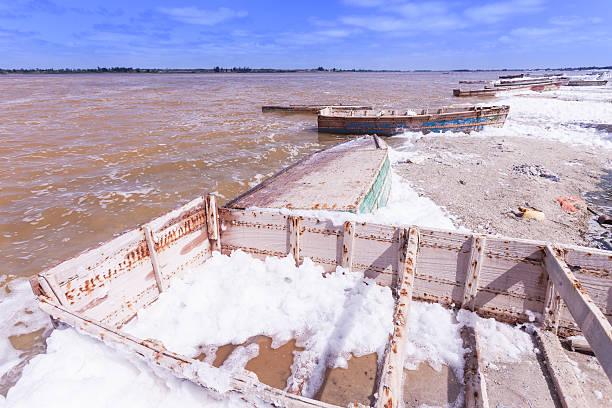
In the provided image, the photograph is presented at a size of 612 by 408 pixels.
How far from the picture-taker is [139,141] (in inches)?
669

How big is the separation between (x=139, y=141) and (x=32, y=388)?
16.4 meters

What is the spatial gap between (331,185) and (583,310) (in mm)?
4626

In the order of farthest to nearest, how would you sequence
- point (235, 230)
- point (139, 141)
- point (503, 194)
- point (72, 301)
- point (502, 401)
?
1. point (139, 141)
2. point (503, 194)
3. point (235, 230)
4. point (72, 301)
5. point (502, 401)

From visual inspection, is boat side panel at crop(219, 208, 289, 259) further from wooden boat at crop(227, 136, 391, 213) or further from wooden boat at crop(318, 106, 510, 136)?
wooden boat at crop(318, 106, 510, 136)

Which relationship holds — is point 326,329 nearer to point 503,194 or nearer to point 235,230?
point 235,230

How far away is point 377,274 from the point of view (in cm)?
452

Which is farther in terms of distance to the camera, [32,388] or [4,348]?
[4,348]

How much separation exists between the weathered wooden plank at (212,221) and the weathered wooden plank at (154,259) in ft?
3.19

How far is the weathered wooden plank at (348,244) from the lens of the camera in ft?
14.4

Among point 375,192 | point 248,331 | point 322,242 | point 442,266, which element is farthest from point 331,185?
point 248,331

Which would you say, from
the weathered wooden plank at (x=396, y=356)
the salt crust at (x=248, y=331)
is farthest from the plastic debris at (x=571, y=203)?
the weathered wooden plank at (x=396, y=356)

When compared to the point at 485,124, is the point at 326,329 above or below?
below

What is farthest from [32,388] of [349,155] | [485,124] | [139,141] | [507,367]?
[485,124]

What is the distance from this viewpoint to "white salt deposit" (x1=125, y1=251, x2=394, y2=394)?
12.2 feet
